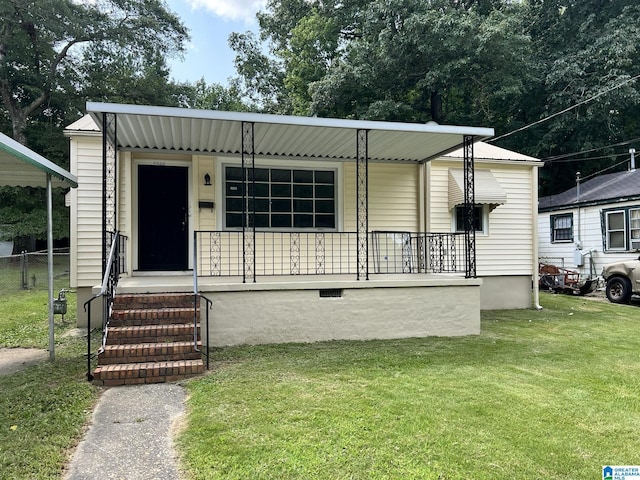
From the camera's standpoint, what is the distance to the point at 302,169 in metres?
7.75

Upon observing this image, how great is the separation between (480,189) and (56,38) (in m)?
17.7

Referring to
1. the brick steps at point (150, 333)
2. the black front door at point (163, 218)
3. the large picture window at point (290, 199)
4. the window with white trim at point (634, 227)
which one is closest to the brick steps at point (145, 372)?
the brick steps at point (150, 333)

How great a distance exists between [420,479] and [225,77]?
2625cm

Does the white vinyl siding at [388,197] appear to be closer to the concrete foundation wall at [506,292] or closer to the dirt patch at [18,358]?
the concrete foundation wall at [506,292]

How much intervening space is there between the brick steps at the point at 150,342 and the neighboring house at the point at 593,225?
37.1 ft

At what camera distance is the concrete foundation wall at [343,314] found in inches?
214

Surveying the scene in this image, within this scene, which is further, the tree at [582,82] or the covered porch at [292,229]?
the tree at [582,82]

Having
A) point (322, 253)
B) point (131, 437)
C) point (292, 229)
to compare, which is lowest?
point (131, 437)

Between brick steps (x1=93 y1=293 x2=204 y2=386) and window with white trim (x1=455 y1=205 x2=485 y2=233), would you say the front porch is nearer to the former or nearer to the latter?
brick steps (x1=93 y1=293 x2=204 y2=386)

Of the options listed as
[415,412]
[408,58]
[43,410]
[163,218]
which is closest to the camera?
[415,412]

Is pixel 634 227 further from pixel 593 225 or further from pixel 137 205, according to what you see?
pixel 137 205

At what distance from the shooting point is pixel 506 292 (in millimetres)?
8773

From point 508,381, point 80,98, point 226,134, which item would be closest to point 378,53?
point 226,134

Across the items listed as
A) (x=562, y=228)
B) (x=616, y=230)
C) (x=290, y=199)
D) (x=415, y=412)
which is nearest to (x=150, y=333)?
(x=415, y=412)
